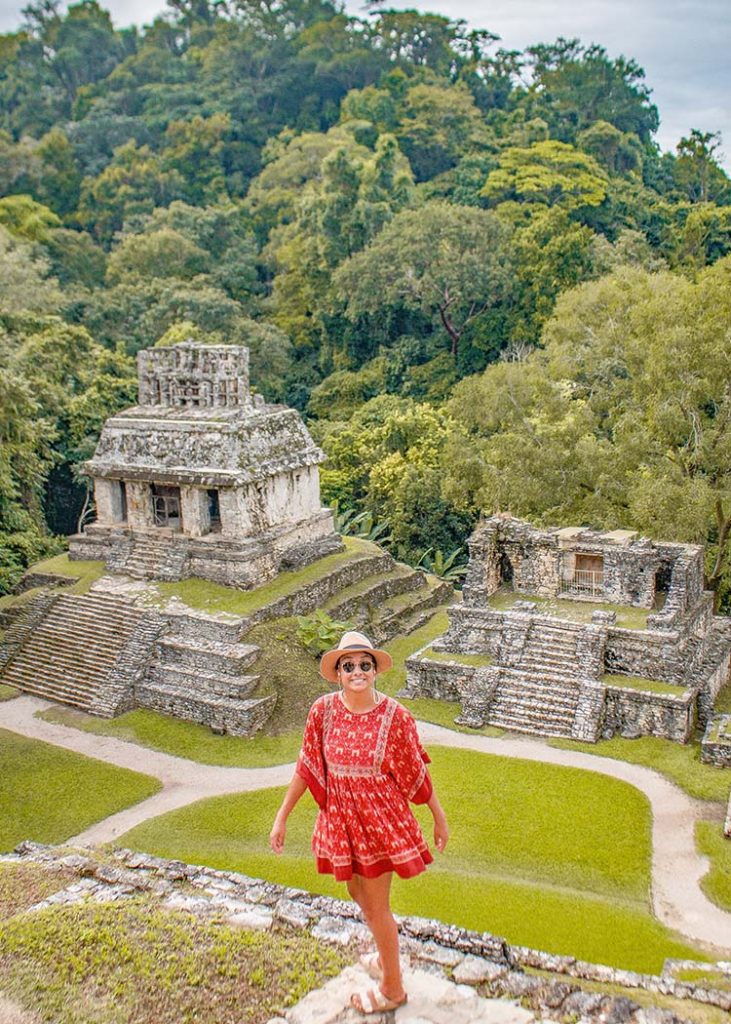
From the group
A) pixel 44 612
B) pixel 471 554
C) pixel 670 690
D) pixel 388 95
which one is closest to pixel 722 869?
pixel 670 690

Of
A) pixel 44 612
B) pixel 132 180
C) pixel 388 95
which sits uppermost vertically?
pixel 388 95

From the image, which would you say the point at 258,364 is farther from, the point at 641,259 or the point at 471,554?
the point at 471,554

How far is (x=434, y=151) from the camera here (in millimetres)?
47812

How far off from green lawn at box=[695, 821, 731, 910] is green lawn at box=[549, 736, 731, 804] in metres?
0.79

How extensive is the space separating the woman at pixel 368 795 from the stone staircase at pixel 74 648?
11.3 metres

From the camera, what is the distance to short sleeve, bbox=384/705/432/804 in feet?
19.0

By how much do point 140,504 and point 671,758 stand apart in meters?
11.6

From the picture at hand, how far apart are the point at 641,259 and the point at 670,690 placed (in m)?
24.0

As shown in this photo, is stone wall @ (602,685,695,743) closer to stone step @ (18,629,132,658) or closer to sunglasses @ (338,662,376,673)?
stone step @ (18,629,132,658)

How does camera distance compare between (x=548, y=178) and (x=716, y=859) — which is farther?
(x=548, y=178)

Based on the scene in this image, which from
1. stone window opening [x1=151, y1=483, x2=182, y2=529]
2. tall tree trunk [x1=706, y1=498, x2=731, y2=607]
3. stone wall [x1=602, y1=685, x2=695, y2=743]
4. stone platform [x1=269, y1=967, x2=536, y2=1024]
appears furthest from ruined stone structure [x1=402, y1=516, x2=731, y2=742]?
stone platform [x1=269, y1=967, x2=536, y2=1024]

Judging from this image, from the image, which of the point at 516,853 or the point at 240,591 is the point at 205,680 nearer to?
the point at 240,591

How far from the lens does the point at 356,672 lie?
19.0 ft

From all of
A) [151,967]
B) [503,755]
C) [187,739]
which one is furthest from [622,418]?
[151,967]
